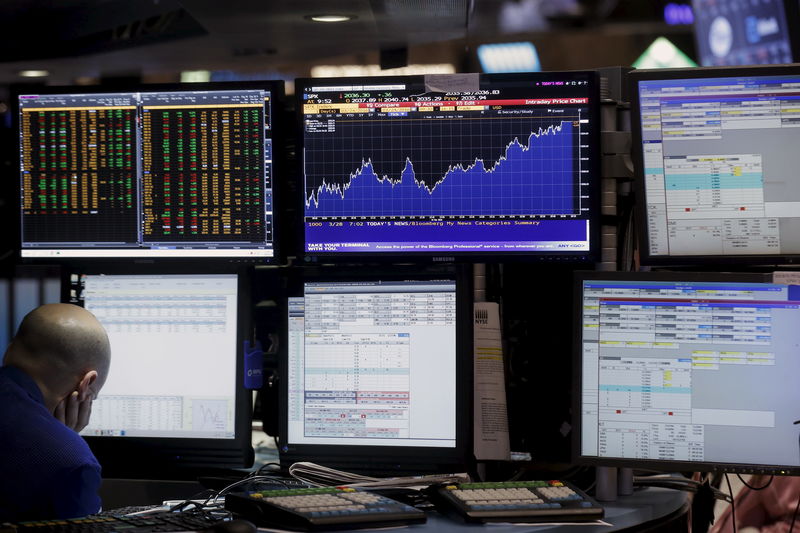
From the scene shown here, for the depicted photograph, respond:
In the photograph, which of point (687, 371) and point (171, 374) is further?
point (171, 374)

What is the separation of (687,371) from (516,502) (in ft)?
1.41

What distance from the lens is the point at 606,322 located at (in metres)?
1.80

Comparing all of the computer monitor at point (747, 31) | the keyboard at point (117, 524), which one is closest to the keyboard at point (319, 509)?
the keyboard at point (117, 524)

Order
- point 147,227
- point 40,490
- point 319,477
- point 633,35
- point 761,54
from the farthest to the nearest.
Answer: point 633,35 < point 761,54 < point 147,227 < point 319,477 < point 40,490

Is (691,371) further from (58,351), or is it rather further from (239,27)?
(239,27)

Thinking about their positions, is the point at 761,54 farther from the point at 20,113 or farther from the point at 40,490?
the point at 40,490

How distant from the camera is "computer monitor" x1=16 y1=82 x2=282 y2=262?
2037 millimetres

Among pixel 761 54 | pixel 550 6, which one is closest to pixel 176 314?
pixel 761 54

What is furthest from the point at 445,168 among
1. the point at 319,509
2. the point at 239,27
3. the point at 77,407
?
the point at 239,27

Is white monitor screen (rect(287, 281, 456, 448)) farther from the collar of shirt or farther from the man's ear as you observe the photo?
the collar of shirt

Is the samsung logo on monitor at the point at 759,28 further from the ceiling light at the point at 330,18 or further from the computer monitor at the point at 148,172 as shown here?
the computer monitor at the point at 148,172

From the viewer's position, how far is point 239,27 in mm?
5289

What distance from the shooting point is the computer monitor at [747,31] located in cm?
355

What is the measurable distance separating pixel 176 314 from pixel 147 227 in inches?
8.1
